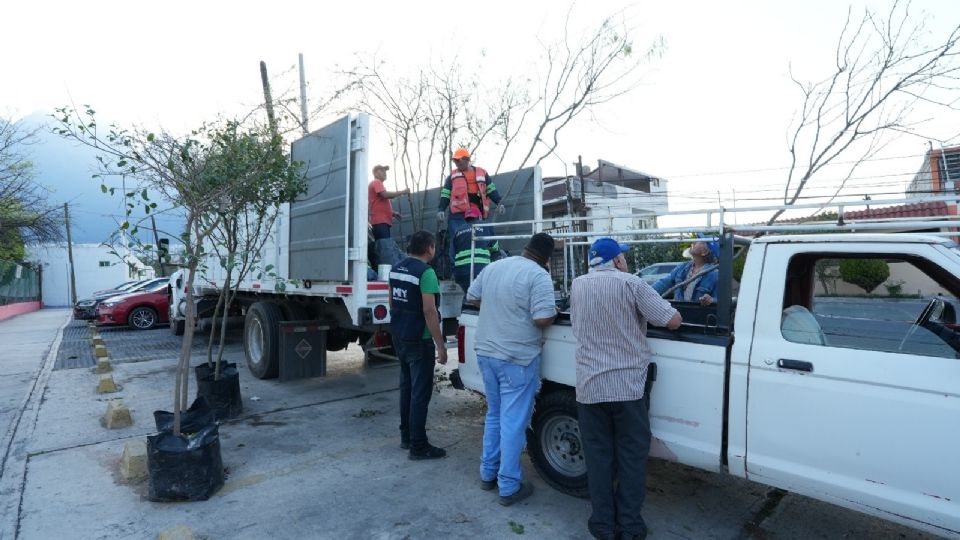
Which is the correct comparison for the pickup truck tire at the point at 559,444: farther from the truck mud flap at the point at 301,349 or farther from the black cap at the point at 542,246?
the truck mud flap at the point at 301,349

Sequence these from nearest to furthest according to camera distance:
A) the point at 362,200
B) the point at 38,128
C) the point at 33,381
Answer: the point at 362,200 → the point at 33,381 → the point at 38,128

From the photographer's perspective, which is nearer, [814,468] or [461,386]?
[814,468]

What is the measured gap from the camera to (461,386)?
4742 mm

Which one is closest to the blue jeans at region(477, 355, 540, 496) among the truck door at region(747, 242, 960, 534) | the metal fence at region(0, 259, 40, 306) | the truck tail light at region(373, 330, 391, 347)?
the truck door at region(747, 242, 960, 534)

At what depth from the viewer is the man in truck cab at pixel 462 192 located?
19.8ft

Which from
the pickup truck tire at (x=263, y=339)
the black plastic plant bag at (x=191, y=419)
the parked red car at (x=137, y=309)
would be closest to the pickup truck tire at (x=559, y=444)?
the black plastic plant bag at (x=191, y=419)

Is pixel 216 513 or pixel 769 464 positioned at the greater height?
pixel 769 464

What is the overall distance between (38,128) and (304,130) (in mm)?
10626

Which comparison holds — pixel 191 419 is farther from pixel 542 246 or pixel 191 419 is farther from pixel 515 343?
pixel 542 246

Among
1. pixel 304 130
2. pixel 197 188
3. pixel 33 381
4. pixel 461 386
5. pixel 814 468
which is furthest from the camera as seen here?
pixel 33 381

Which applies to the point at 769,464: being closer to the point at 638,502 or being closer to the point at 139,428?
the point at 638,502

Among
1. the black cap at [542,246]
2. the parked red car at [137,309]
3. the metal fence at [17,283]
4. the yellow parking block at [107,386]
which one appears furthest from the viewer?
the metal fence at [17,283]

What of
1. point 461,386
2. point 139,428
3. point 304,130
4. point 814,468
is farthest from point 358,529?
point 304,130

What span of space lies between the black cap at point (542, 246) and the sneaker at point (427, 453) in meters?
1.87
